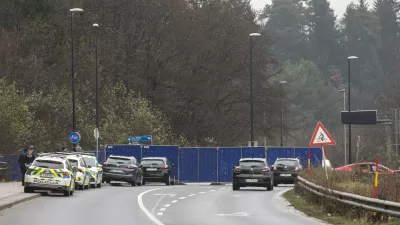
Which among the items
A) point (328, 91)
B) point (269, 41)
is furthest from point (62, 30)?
point (328, 91)

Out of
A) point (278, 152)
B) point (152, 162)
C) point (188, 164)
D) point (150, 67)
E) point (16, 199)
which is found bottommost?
point (16, 199)

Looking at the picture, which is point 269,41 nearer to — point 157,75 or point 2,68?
point 157,75

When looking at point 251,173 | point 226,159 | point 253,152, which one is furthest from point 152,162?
point 253,152

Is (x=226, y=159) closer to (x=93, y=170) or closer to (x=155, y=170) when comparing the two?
(x=155, y=170)

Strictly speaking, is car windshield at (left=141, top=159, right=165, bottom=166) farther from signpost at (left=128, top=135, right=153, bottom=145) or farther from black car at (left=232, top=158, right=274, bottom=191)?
black car at (left=232, top=158, right=274, bottom=191)

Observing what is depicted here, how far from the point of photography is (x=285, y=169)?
5197 cm

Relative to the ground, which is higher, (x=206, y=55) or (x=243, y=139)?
(x=206, y=55)

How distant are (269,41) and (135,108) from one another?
14.6m

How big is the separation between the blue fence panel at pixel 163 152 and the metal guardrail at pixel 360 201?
28413mm

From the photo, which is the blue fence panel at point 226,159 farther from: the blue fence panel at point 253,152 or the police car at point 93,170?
the police car at point 93,170

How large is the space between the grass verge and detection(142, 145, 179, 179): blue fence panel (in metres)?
22.1

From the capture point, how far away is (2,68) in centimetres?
6519

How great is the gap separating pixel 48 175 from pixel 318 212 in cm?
1112

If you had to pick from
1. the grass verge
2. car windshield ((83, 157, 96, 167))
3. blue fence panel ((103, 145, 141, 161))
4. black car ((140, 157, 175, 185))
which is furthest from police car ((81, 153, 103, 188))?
blue fence panel ((103, 145, 141, 161))
